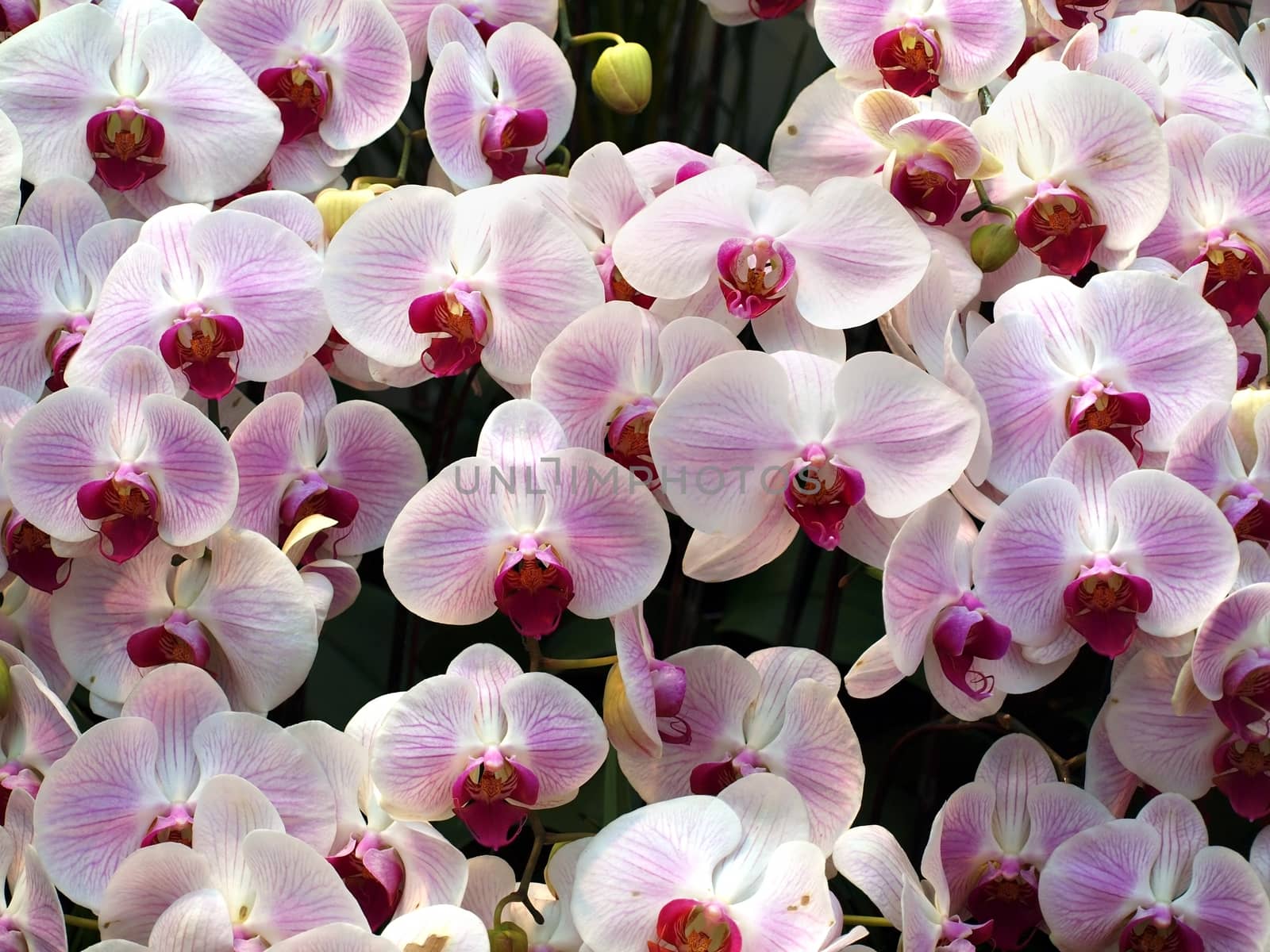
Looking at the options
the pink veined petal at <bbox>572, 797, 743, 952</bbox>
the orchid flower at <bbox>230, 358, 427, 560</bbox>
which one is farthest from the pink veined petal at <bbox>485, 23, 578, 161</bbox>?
the pink veined petal at <bbox>572, 797, 743, 952</bbox>

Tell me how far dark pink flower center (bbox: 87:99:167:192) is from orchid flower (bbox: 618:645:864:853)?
0.42m

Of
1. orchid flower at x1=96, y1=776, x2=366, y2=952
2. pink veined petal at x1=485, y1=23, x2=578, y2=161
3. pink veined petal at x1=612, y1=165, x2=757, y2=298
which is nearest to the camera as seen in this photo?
orchid flower at x1=96, y1=776, x2=366, y2=952

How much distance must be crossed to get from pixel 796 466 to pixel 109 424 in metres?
0.34

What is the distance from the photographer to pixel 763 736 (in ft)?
2.24

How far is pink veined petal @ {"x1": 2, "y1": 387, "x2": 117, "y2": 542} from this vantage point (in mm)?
649

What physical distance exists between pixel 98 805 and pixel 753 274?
41cm

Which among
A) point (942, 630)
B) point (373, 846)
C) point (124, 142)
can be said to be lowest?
point (373, 846)

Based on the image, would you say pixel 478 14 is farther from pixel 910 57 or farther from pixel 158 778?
pixel 158 778

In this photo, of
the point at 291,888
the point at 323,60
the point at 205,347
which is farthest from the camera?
the point at 323,60

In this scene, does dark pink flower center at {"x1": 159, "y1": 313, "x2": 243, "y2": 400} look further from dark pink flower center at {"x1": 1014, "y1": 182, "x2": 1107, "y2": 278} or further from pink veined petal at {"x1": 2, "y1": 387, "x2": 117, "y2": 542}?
dark pink flower center at {"x1": 1014, "y1": 182, "x2": 1107, "y2": 278}

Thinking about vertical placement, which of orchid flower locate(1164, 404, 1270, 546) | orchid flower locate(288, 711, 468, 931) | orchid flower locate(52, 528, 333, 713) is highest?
orchid flower locate(1164, 404, 1270, 546)

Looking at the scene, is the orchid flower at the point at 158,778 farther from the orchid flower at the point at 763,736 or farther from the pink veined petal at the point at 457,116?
the pink veined petal at the point at 457,116

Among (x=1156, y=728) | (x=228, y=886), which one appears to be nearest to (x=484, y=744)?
(x=228, y=886)

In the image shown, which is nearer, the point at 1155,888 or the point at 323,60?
the point at 1155,888
